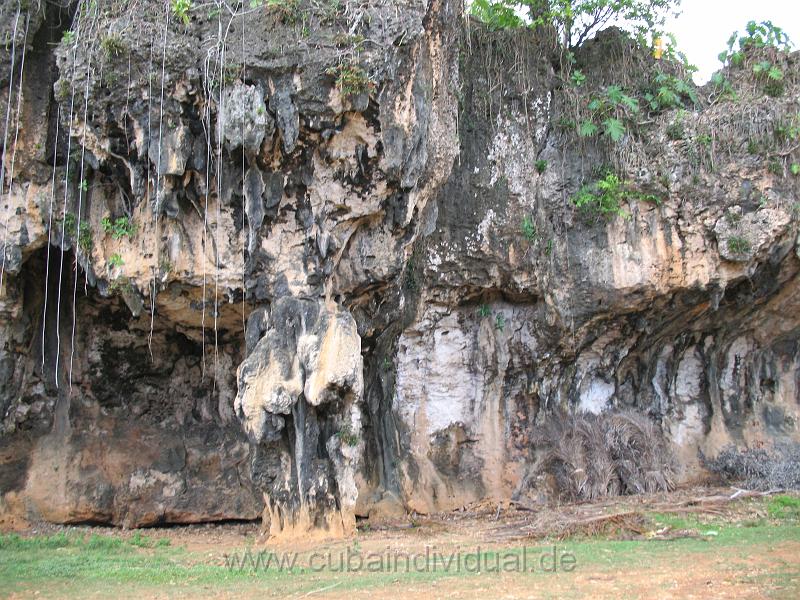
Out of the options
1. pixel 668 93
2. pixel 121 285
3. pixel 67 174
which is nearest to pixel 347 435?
pixel 121 285

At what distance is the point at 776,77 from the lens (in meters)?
14.2

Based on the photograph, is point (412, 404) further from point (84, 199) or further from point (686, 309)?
point (84, 199)

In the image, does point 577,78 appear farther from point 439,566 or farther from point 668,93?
point 439,566

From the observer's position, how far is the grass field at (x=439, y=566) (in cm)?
696

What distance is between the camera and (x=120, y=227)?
11227mm

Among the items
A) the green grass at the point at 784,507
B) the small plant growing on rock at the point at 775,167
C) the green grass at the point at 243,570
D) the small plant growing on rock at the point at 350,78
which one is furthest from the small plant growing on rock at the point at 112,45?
the green grass at the point at 784,507

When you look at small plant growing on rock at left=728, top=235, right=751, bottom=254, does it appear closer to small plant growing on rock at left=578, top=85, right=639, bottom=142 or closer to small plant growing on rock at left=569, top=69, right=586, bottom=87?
small plant growing on rock at left=578, top=85, right=639, bottom=142

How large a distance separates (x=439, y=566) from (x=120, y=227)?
6.34 meters

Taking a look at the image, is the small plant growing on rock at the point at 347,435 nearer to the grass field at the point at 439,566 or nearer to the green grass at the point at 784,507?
the grass field at the point at 439,566

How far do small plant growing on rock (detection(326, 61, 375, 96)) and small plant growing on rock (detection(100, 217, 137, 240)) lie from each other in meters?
3.48

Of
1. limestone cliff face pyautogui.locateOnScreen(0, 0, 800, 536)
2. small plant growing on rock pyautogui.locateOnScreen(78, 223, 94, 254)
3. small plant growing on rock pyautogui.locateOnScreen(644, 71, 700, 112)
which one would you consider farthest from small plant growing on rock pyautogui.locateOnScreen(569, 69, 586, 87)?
small plant growing on rock pyautogui.locateOnScreen(78, 223, 94, 254)

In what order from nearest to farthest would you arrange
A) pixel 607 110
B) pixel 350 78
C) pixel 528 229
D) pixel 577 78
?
pixel 350 78 < pixel 528 229 < pixel 607 110 < pixel 577 78

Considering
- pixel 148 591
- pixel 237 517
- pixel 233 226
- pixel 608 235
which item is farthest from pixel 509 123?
pixel 148 591

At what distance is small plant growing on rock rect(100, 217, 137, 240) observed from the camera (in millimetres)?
11172
